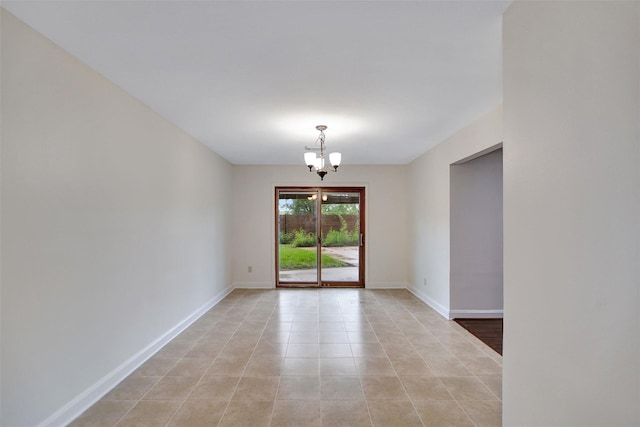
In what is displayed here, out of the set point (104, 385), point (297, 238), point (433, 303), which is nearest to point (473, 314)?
point (433, 303)

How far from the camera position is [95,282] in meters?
2.34

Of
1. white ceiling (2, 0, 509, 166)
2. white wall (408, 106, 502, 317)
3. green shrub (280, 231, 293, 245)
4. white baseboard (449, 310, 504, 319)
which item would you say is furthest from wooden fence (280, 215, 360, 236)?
white ceiling (2, 0, 509, 166)

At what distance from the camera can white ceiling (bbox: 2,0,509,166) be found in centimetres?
167

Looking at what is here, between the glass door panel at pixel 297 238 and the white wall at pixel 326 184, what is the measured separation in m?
0.21

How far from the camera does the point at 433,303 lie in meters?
4.88

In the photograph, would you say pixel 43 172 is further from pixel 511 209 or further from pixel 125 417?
pixel 511 209

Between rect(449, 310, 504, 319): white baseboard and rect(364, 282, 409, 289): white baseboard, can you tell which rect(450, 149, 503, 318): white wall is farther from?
rect(364, 282, 409, 289): white baseboard

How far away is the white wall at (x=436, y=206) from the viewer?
355cm

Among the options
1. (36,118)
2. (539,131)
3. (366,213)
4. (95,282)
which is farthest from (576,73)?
(366,213)

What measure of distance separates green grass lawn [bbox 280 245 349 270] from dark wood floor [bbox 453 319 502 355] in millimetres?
2759

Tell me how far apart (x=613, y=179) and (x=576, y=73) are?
45 centimetres

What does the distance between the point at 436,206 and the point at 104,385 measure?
436 cm

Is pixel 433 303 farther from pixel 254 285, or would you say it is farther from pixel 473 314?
pixel 254 285

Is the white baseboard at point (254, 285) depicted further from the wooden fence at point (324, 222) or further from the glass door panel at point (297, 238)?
the wooden fence at point (324, 222)
